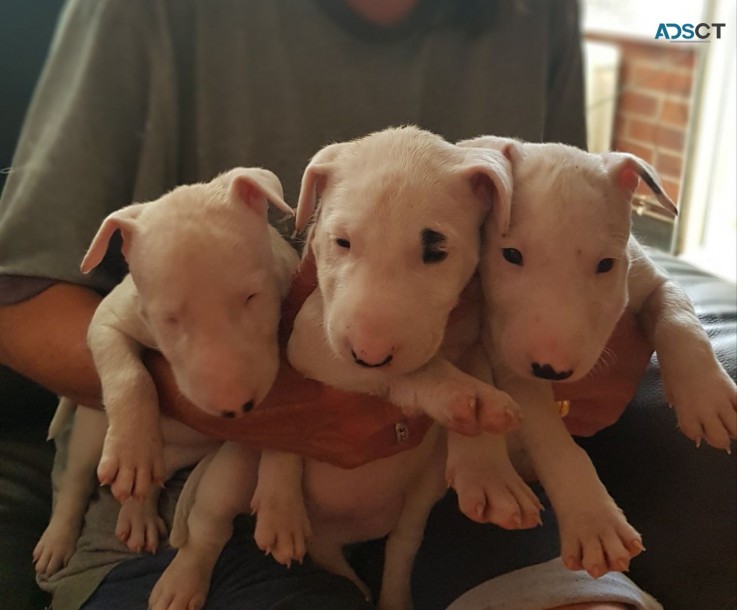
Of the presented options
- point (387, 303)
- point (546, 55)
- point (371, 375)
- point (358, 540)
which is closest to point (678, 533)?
point (358, 540)

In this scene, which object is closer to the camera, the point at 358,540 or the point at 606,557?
the point at 606,557

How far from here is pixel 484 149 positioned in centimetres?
92

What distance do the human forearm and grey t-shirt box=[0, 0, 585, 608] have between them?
3 cm

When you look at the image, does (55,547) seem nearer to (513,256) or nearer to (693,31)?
(513,256)

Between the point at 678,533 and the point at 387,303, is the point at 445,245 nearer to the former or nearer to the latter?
the point at 387,303

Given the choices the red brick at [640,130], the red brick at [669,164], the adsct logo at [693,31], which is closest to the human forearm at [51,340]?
the adsct logo at [693,31]

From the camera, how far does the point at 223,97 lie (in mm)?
1257

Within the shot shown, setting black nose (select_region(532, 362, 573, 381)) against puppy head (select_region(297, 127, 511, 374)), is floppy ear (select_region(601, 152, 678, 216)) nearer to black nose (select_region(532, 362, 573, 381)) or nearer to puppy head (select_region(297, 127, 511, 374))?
puppy head (select_region(297, 127, 511, 374))

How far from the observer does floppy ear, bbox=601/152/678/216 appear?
35.6 inches

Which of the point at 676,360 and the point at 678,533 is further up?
the point at 676,360

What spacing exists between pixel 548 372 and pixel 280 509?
1.38ft

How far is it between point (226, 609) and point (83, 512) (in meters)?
0.32

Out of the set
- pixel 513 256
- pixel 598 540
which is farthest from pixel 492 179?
pixel 598 540

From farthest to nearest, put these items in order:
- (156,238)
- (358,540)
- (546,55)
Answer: (546,55)
(358,540)
(156,238)
